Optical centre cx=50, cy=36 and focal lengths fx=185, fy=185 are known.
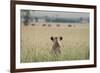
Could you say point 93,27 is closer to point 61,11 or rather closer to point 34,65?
point 61,11

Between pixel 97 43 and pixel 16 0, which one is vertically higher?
pixel 16 0

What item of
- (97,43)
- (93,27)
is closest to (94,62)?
(97,43)

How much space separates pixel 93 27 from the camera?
6.61ft

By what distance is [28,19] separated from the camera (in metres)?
1.81

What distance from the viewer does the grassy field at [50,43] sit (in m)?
1.80

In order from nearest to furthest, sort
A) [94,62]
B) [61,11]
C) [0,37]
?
[0,37] < [61,11] < [94,62]

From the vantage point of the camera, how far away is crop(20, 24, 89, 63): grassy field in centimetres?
180

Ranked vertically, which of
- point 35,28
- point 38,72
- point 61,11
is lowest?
point 38,72

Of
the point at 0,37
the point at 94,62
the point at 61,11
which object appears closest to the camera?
the point at 0,37

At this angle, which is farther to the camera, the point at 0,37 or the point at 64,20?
the point at 64,20

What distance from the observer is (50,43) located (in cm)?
189

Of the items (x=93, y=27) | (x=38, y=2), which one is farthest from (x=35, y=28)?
(x=93, y=27)

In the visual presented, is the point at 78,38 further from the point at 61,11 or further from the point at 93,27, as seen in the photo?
the point at 61,11

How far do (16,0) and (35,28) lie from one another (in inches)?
12.8
